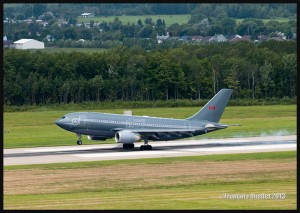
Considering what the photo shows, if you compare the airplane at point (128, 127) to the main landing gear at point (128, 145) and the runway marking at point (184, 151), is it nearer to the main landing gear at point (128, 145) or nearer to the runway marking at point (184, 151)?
the main landing gear at point (128, 145)

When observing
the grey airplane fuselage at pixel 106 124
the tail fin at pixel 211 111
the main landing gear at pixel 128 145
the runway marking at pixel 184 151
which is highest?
the tail fin at pixel 211 111

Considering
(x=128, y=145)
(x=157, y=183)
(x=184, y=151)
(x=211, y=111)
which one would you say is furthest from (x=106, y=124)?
(x=157, y=183)

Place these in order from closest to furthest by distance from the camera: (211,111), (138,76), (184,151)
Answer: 1. (184,151)
2. (211,111)
3. (138,76)

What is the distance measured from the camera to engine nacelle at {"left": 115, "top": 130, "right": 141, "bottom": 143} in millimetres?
84125

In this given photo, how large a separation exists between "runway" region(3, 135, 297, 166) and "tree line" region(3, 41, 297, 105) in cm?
4948

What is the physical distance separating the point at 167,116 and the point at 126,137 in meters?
32.4

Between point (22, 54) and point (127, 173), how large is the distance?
84.9m

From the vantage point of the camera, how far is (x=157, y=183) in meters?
64.1

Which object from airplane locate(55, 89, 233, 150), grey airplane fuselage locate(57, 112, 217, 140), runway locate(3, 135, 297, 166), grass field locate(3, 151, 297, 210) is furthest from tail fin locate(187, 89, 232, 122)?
grass field locate(3, 151, 297, 210)

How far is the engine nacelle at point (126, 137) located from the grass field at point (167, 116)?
23.1 feet

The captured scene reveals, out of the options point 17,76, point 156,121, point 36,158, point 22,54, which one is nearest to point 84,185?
point 36,158

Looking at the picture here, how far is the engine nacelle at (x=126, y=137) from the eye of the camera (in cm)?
8412

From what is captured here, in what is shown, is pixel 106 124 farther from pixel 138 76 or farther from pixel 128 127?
pixel 138 76

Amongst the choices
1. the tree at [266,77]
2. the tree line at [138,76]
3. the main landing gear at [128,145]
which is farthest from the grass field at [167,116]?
the tree at [266,77]
